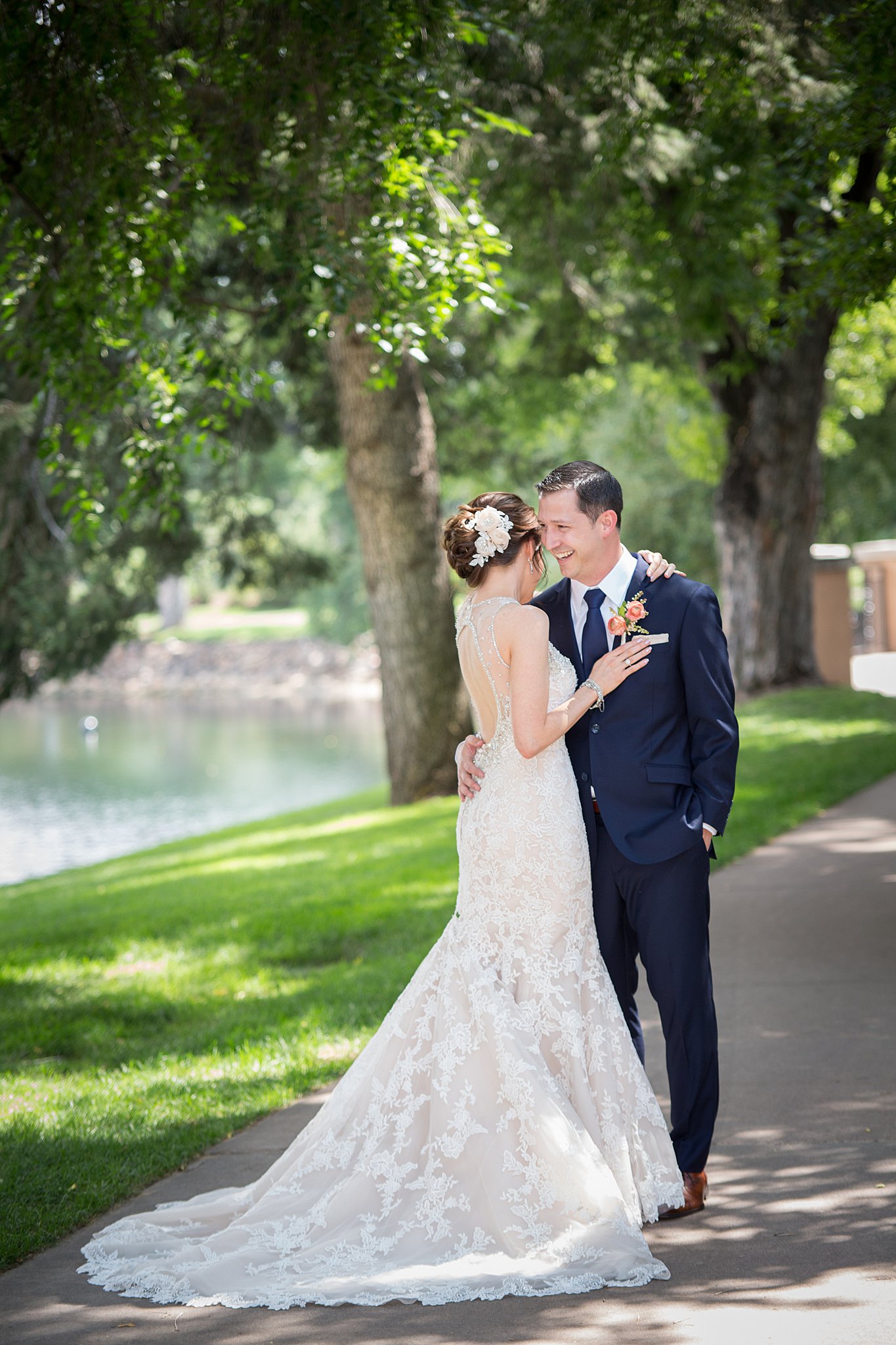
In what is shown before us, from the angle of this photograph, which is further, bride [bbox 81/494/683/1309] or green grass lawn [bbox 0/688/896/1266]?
green grass lawn [bbox 0/688/896/1266]

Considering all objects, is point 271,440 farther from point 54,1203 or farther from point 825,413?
point 54,1203

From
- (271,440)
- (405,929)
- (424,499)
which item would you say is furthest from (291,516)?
(405,929)

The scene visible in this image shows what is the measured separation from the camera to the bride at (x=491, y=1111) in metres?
3.97

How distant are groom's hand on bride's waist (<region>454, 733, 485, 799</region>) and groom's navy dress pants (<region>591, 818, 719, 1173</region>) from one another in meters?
0.62

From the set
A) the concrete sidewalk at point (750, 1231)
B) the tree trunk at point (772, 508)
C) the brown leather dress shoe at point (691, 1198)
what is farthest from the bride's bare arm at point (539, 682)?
the tree trunk at point (772, 508)

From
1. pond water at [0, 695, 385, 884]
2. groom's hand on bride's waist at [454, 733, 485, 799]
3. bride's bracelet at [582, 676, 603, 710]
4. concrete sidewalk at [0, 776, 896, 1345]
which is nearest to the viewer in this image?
concrete sidewalk at [0, 776, 896, 1345]

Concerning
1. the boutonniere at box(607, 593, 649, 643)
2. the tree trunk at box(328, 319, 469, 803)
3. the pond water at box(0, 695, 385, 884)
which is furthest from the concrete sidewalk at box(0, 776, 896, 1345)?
the pond water at box(0, 695, 385, 884)

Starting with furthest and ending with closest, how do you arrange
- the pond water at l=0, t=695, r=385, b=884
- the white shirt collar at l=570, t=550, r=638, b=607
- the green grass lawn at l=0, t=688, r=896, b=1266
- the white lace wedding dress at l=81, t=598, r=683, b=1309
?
1. the pond water at l=0, t=695, r=385, b=884
2. the green grass lawn at l=0, t=688, r=896, b=1266
3. the white shirt collar at l=570, t=550, r=638, b=607
4. the white lace wedding dress at l=81, t=598, r=683, b=1309

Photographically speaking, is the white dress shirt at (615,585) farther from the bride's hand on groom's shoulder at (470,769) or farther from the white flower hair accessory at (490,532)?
the bride's hand on groom's shoulder at (470,769)

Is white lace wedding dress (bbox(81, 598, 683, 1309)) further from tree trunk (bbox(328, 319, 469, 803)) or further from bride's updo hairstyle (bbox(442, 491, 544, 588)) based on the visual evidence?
tree trunk (bbox(328, 319, 469, 803))

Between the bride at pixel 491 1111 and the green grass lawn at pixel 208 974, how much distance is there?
31.2 inches

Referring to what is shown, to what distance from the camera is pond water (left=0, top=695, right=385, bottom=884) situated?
21.9m

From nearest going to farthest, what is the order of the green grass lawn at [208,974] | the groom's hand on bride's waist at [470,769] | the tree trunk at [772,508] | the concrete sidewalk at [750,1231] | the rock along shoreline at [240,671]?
the concrete sidewalk at [750,1231], the groom's hand on bride's waist at [470,769], the green grass lawn at [208,974], the tree trunk at [772,508], the rock along shoreline at [240,671]

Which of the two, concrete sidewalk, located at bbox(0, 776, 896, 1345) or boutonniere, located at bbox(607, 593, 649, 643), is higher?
boutonniere, located at bbox(607, 593, 649, 643)
